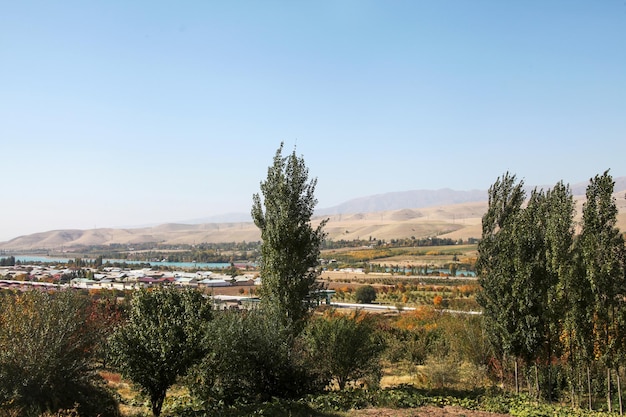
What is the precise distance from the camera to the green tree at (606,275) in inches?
631

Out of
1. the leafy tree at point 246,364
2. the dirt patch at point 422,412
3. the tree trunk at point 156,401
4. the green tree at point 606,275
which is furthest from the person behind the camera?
the green tree at point 606,275

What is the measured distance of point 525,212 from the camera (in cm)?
1897

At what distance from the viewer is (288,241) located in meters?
17.3

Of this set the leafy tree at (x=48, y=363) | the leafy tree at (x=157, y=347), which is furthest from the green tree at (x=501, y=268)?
the leafy tree at (x=48, y=363)

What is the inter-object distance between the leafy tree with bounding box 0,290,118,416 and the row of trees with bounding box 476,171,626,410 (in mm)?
13549

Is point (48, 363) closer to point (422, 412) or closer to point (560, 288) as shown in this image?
point (422, 412)

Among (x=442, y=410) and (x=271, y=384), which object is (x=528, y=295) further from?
(x=271, y=384)

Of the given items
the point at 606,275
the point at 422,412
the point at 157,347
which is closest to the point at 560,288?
the point at 606,275

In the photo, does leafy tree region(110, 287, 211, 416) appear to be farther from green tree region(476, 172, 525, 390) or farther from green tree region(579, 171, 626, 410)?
green tree region(579, 171, 626, 410)

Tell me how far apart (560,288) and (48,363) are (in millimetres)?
16088

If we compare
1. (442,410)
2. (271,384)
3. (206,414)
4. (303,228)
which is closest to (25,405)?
(206,414)

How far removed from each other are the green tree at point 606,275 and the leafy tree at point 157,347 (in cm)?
1275

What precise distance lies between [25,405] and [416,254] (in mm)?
113127

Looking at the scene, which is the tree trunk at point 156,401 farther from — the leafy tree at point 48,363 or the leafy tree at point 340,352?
the leafy tree at point 340,352
